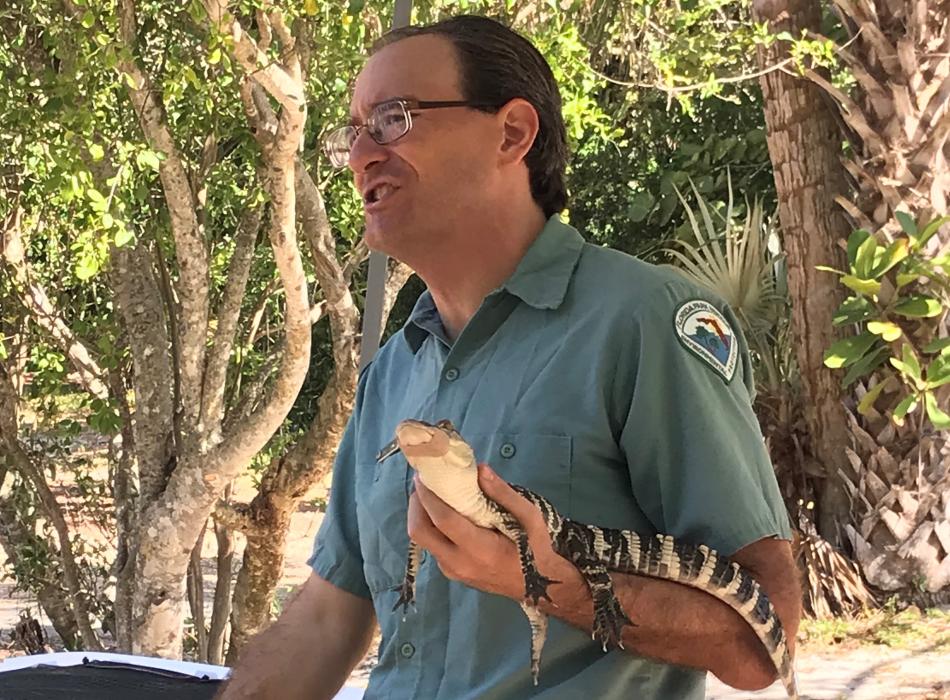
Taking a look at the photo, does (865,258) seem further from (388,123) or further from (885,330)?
(388,123)

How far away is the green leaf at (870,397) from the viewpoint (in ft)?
16.9

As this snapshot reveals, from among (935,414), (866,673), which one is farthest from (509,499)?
(935,414)

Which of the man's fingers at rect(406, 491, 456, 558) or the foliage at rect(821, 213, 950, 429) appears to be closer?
the man's fingers at rect(406, 491, 456, 558)

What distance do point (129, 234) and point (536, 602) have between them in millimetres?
2858

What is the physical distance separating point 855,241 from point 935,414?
80cm

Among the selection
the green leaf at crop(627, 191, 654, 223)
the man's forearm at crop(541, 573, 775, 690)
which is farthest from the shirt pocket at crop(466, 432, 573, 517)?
the green leaf at crop(627, 191, 654, 223)

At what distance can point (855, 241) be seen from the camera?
4.96 m

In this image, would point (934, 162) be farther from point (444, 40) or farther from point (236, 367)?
point (444, 40)

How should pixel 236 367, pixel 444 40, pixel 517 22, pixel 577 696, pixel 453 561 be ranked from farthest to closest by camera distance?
pixel 236 367, pixel 517 22, pixel 444 40, pixel 577 696, pixel 453 561

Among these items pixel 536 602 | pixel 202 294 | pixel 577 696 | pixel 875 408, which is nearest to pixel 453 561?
pixel 536 602

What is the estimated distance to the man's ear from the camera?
5.13 ft

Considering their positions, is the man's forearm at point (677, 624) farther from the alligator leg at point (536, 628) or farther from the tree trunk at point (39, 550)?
the tree trunk at point (39, 550)

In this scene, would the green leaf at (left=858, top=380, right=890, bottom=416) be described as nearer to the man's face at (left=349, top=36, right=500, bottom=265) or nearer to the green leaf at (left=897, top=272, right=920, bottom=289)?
the green leaf at (left=897, top=272, right=920, bottom=289)

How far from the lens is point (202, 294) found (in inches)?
190
